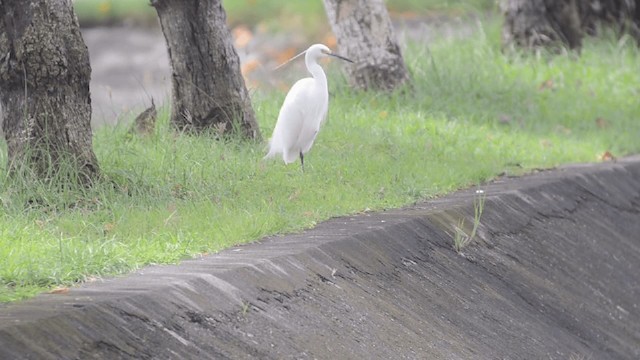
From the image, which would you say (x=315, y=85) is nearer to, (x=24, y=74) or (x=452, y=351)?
(x=24, y=74)

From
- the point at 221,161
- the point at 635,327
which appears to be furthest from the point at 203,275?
the point at 635,327

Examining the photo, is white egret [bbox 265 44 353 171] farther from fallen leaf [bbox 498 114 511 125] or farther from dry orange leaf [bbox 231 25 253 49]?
dry orange leaf [bbox 231 25 253 49]

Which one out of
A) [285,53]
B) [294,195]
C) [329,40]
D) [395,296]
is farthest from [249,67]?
[395,296]

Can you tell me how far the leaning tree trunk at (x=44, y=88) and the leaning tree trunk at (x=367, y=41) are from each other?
205 inches

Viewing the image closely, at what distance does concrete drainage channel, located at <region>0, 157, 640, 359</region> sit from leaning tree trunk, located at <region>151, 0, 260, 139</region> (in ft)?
5.40

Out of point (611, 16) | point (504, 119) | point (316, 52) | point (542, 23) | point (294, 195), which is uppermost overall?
point (316, 52)

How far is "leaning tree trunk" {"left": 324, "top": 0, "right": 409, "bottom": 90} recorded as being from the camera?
40.0ft

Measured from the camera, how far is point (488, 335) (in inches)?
261

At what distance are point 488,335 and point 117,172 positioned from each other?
217 cm

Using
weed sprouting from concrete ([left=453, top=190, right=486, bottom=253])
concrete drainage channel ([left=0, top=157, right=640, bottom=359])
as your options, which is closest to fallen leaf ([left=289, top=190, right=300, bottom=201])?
concrete drainage channel ([left=0, top=157, right=640, bottom=359])

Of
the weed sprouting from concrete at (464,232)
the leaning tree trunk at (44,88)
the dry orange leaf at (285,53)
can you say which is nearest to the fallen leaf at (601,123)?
the weed sprouting from concrete at (464,232)

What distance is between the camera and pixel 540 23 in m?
15.5

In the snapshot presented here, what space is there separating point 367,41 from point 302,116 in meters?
3.36

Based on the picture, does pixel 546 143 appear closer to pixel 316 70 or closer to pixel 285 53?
pixel 316 70
